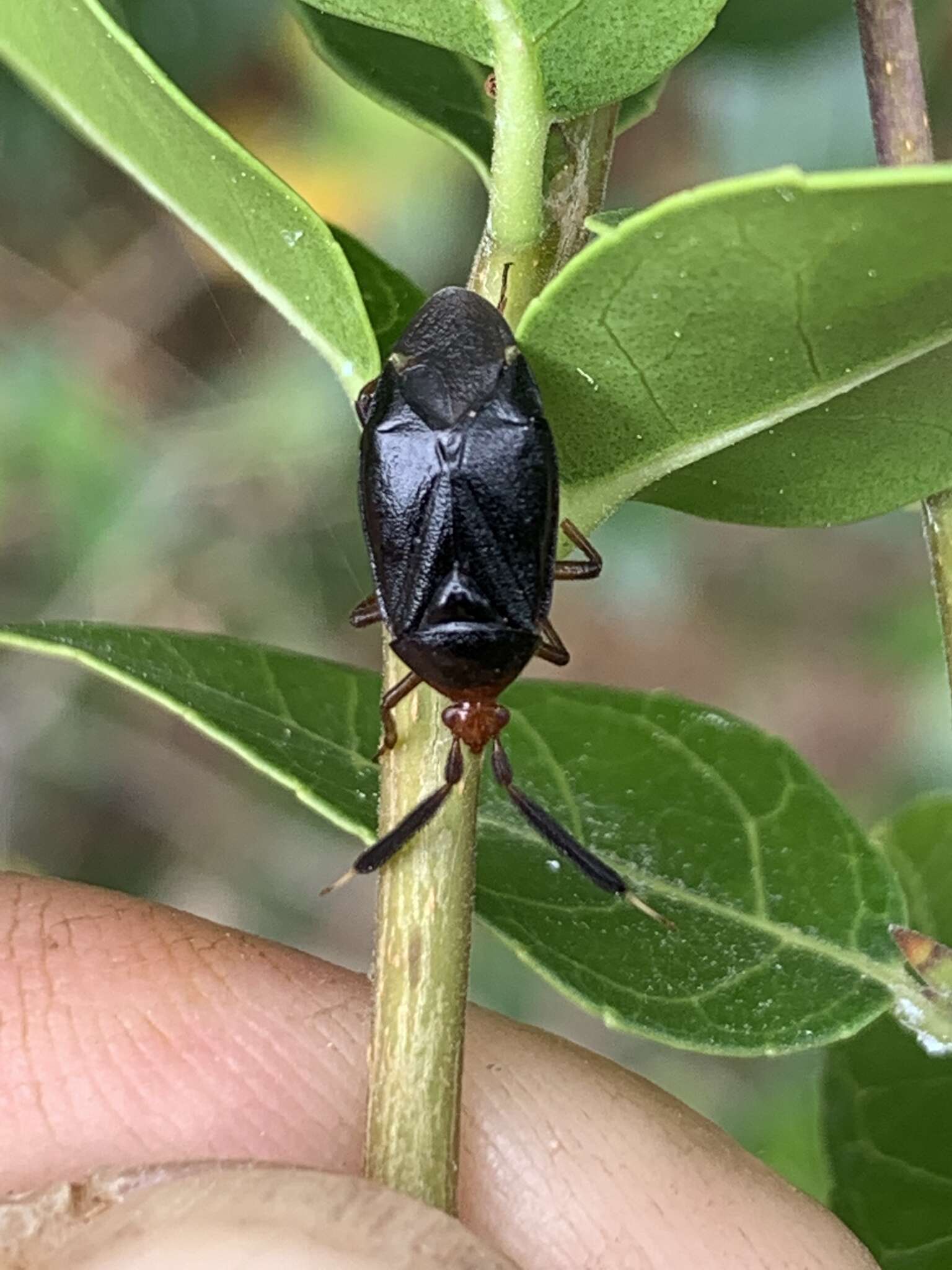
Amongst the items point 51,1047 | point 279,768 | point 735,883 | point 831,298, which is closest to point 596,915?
point 735,883

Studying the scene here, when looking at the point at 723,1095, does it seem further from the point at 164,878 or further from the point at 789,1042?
the point at 789,1042

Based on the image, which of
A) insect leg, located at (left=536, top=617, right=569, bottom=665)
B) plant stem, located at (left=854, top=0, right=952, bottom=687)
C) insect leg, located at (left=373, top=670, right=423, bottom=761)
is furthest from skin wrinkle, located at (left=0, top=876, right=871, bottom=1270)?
plant stem, located at (left=854, top=0, right=952, bottom=687)

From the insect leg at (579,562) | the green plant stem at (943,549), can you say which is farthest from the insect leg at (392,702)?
the green plant stem at (943,549)

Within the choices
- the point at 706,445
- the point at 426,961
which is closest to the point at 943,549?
the point at 706,445

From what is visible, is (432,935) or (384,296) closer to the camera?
(432,935)

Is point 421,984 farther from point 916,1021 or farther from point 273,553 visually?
point 273,553
